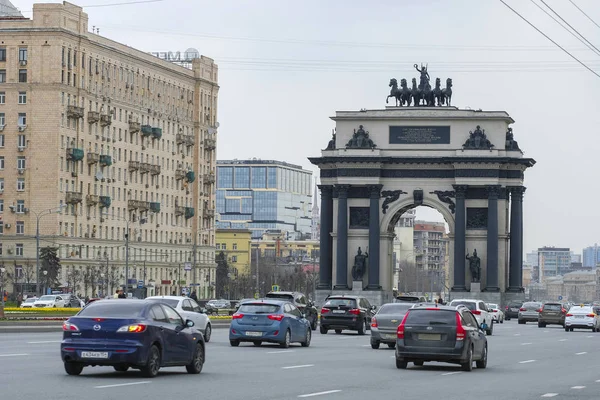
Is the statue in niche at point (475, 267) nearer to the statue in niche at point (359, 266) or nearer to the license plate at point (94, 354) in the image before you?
the statue in niche at point (359, 266)

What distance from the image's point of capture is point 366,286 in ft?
357

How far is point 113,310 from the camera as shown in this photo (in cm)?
2914

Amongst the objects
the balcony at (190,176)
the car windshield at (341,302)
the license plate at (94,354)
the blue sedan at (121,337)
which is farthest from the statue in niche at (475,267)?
the license plate at (94,354)

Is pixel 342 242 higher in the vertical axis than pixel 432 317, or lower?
higher

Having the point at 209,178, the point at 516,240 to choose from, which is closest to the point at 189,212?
the point at 209,178

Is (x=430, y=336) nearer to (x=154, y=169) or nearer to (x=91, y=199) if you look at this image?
(x=91, y=199)

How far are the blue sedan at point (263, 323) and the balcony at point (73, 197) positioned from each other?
83.0 metres

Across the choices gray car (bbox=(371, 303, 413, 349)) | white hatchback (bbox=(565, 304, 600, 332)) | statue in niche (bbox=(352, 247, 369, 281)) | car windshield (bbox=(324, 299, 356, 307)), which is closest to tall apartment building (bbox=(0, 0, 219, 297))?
statue in niche (bbox=(352, 247, 369, 281))

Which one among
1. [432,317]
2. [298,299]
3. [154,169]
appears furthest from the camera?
[154,169]

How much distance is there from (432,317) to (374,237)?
7410 cm

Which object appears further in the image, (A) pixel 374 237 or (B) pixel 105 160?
(B) pixel 105 160

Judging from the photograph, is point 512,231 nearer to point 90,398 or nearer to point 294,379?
point 294,379

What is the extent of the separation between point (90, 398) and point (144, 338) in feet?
14.9

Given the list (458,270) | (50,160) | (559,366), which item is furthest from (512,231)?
(559,366)
